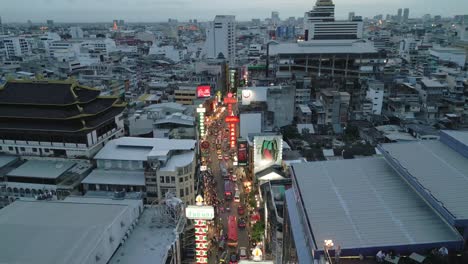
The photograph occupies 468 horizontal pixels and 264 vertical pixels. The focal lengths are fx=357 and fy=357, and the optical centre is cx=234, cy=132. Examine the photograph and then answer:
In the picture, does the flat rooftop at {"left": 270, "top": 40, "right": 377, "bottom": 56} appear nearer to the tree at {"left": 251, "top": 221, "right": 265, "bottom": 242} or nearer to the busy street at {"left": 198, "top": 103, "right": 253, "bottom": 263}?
the busy street at {"left": 198, "top": 103, "right": 253, "bottom": 263}

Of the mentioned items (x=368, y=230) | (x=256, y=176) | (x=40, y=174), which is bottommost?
(x=256, y=176)

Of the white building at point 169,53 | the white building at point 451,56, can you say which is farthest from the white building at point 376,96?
the white building at point 169,53

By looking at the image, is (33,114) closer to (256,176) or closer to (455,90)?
(256,176)

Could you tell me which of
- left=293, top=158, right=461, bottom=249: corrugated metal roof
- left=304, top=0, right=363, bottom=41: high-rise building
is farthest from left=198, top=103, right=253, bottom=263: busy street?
left=304, top=0, right=363, bottom=41: high-rise building

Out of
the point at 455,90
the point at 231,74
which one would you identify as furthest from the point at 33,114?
the point at 455,90

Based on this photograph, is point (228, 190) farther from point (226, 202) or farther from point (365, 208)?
point (365, 208)

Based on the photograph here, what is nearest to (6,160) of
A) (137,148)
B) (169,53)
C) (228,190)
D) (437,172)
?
(137,148)

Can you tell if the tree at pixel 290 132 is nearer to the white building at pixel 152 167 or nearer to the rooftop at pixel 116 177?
the white building at pixel 152 167
